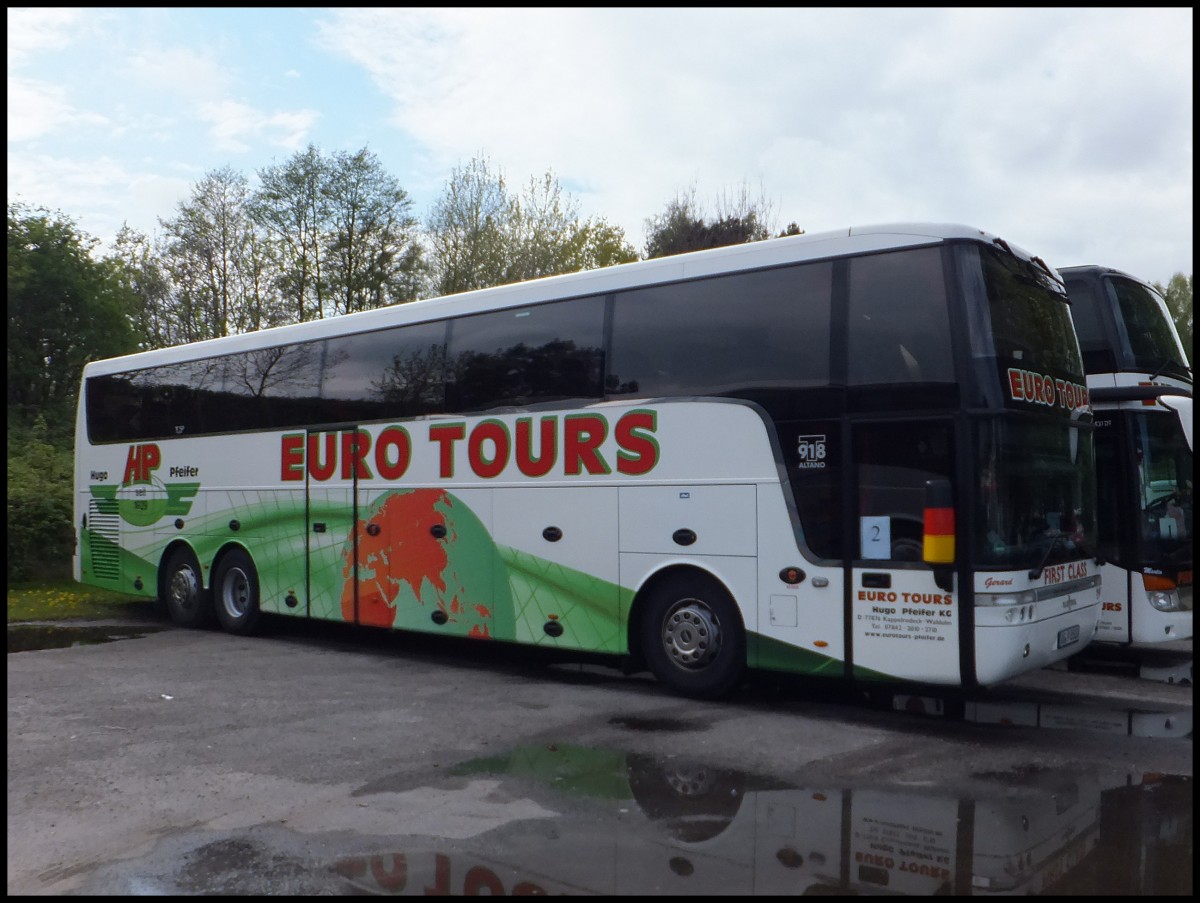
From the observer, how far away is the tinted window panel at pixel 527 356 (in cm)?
1014

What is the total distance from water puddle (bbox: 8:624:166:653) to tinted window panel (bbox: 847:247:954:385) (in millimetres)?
9863

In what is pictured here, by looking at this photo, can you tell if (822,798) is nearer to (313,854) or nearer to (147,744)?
(313,854)

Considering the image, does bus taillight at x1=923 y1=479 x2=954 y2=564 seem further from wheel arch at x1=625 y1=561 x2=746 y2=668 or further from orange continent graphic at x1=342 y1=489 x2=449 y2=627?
orange continent graphic at x1=342 y1=489 x2=449 y2=627

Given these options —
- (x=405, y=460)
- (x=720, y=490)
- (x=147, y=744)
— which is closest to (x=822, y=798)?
(x=720, y=490)

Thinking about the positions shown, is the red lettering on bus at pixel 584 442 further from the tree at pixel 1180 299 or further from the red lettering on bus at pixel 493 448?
the tree at pixel 1180 299

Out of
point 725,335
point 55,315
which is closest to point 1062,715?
point 725,335

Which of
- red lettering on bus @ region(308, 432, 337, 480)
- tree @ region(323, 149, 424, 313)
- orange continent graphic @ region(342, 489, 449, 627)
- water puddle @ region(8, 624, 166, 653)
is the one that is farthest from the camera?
tree @ region(323, 149, 424, 313)

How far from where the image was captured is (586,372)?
10109mm

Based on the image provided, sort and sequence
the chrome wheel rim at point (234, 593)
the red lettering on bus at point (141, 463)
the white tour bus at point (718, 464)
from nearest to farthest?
the white tour bus at point (718, 464) → the chrome wheel rim at point (234, 593) → the red lettering on bus at point (141, 463)

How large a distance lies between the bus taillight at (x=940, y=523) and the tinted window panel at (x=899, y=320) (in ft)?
2.66

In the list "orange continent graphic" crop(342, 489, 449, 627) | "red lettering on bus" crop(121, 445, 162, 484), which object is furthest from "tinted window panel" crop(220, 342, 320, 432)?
"orange continent graphic" crop(342, 489, 449, 627)

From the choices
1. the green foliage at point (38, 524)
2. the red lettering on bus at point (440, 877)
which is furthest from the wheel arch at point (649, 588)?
the green foliage at point (38, 524)

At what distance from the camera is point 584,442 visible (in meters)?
10.1

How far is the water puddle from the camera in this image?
43.5 feet
